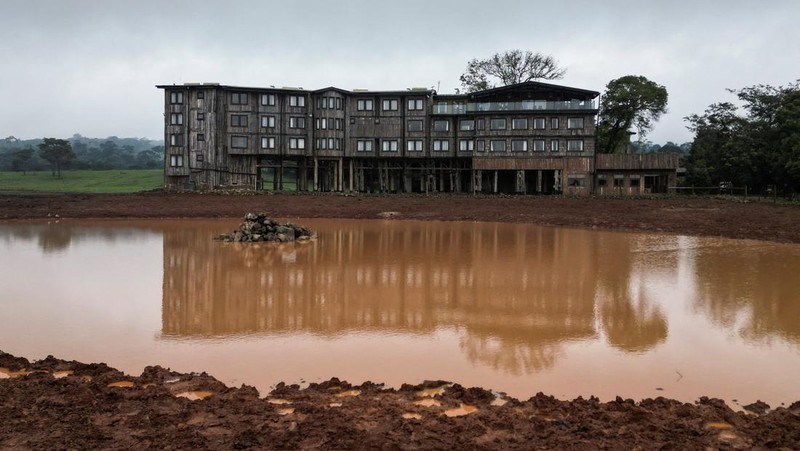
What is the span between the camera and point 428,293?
18969 millimetres

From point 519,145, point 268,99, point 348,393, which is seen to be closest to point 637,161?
point 519,145

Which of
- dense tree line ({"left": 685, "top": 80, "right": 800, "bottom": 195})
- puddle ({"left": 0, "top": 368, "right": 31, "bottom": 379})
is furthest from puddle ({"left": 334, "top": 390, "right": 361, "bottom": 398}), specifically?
dense tree line ({"left": 685, "top": 80, "right": 800, "bottom": 195})

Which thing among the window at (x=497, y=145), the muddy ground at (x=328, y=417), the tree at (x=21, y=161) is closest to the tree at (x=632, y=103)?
the window at (x=497, y=145)

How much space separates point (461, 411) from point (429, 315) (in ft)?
22.2

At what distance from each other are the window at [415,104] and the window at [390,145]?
3.99m

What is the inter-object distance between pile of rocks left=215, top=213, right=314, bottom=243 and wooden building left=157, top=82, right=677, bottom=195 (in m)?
30.8

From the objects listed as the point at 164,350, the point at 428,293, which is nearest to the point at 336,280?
the point at 428,293

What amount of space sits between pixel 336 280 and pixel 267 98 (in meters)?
46.8

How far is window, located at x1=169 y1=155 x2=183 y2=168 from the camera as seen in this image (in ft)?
207

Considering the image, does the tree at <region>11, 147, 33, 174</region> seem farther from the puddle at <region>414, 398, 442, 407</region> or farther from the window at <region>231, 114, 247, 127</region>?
the puddle at <region>414, 398, 442, 407</region>

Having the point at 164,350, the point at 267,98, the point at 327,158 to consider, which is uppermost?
the point at 267,98

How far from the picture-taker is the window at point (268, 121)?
6366cm

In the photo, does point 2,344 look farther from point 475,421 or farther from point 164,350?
point 475,421

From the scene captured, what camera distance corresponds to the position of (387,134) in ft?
216
